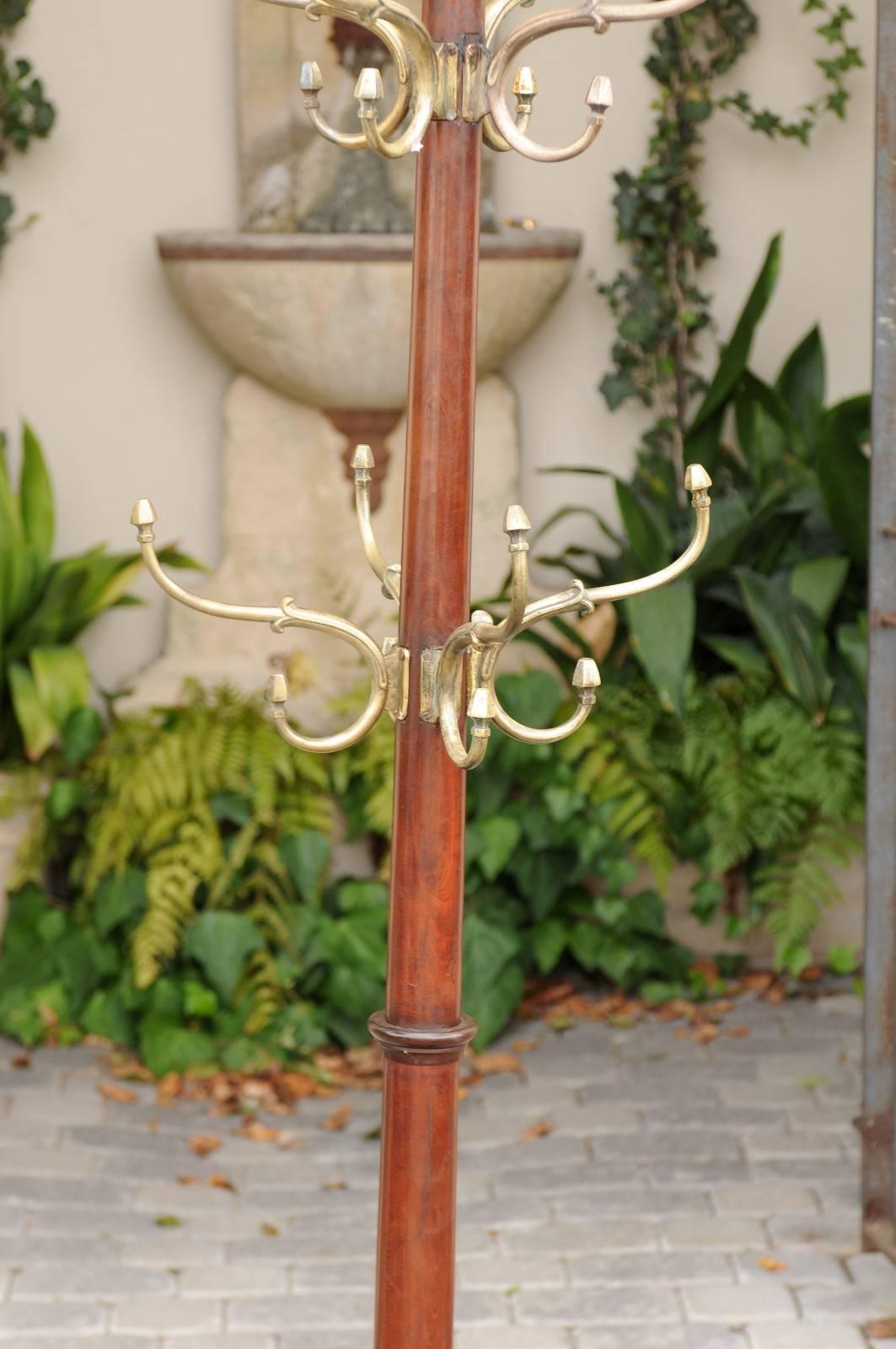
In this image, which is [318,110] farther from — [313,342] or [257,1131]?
[313,342]

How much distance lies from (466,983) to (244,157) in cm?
211

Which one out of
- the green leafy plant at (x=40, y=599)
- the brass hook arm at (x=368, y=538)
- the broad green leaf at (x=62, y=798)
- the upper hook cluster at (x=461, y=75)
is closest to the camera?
the upper hook cluster at (x=461, y=75)

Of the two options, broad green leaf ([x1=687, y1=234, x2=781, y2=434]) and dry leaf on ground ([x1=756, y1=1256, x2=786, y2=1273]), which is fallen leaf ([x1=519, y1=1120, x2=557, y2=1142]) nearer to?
dry leaf on ground ([x1=756, y1=1256, x2=786, y2=1273])

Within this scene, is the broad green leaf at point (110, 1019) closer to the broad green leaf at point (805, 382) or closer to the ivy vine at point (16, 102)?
the ivy vine at point (16, 102)

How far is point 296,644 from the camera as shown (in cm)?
427

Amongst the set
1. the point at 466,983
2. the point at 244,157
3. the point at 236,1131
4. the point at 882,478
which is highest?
the point at 244,157

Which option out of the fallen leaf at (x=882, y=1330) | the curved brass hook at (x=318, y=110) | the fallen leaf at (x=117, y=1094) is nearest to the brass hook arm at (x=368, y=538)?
the curved brass hook at (x=318, y=110)

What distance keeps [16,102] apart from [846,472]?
2248 millimetres

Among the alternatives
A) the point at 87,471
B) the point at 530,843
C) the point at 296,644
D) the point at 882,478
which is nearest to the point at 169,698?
the point at 296,644

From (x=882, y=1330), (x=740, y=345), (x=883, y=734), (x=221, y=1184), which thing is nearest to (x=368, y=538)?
(x=883, y=734)

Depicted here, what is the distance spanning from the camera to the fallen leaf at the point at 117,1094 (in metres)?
3.48

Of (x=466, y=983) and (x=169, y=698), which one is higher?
(x=169, y=698)

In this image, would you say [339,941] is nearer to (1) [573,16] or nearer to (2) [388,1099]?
(2) [388,1099]

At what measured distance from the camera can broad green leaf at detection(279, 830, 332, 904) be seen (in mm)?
3729
